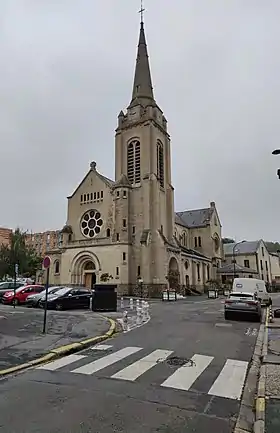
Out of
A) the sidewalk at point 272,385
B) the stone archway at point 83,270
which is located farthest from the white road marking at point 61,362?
the stone archway at point 83,270

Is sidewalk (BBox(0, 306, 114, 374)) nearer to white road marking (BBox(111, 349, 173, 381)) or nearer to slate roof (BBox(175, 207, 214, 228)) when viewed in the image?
white road marking (BBox(111, 349, 173, 381))

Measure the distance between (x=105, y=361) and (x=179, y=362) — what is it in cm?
178

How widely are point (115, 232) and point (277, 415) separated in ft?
139

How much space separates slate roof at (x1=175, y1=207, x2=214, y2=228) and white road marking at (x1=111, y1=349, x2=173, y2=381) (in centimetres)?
6219

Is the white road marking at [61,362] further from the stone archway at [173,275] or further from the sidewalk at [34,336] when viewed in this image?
the stone archway at [173,275]

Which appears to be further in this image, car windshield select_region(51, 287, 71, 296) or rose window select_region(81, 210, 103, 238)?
rose window select_region(81, 210, 103, 238)

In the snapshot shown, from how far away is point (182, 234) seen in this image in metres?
70.4

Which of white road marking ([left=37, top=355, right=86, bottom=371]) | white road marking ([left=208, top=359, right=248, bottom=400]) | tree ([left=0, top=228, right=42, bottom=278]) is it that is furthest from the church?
white road marking ([left=208, top=359, right=248, bottom=400])

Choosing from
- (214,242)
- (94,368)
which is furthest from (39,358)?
(214,242)

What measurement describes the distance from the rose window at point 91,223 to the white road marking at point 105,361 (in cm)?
3966

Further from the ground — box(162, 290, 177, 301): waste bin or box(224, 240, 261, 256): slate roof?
box(224, 240, 261, 256): slate roof

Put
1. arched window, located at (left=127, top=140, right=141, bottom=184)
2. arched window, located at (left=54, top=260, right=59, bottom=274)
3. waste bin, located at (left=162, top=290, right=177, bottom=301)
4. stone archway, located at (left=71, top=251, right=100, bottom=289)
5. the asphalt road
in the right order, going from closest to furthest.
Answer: the asphalt road, waste bin, located at (left=162, top=290, right=177, bottom=301), stone archway, located at (left=71, top=251, right=100, bottom=289), arched window, located at (left=127, top=140, right=141, bottom=184), arched window, located at (left=54, top=260, right=59, bottom=274)

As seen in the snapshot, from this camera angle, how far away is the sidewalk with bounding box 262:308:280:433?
5.07m

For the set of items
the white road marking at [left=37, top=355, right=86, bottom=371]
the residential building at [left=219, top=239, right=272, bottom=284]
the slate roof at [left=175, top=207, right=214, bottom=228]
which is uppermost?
the slate roof at [left=175, top=207, right=214, bottom=228]
